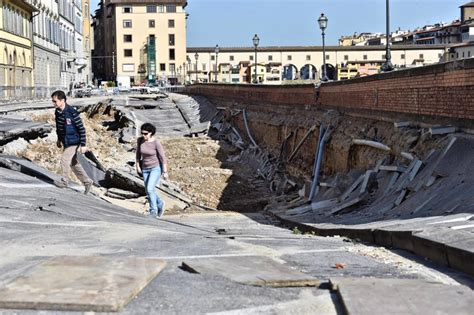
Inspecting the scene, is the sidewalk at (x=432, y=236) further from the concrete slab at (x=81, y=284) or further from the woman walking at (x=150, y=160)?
the woman walking at (x=150, y=160)

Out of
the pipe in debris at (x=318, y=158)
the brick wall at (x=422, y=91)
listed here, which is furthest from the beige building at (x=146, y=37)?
the brick wall at (x=422, y=91)

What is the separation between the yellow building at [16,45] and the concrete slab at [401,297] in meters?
35.6

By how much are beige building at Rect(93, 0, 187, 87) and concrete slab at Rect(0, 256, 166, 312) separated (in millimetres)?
104959

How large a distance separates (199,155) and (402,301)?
23765 millimetres

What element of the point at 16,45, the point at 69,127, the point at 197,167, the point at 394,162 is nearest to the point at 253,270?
the point at 69,127

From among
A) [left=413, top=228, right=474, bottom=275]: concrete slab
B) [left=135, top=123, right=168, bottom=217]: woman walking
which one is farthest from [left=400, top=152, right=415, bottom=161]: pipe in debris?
[left=413, top=228, right=474, bottom=275]: concrete slab

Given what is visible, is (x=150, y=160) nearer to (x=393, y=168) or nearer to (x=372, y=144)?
(x=393, y=168)

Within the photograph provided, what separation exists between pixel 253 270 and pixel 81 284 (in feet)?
4.42

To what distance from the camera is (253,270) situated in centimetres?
553

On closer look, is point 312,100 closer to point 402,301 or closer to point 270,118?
point 270,118

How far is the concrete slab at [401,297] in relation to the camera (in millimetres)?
4438

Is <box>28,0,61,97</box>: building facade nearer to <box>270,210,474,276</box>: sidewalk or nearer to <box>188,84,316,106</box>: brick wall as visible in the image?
<box>188,84,316,106</box>: brick wall

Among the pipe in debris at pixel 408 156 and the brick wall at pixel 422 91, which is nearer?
the brick wall at pixel 422 91

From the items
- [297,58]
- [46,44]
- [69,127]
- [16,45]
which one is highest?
[297,58]
